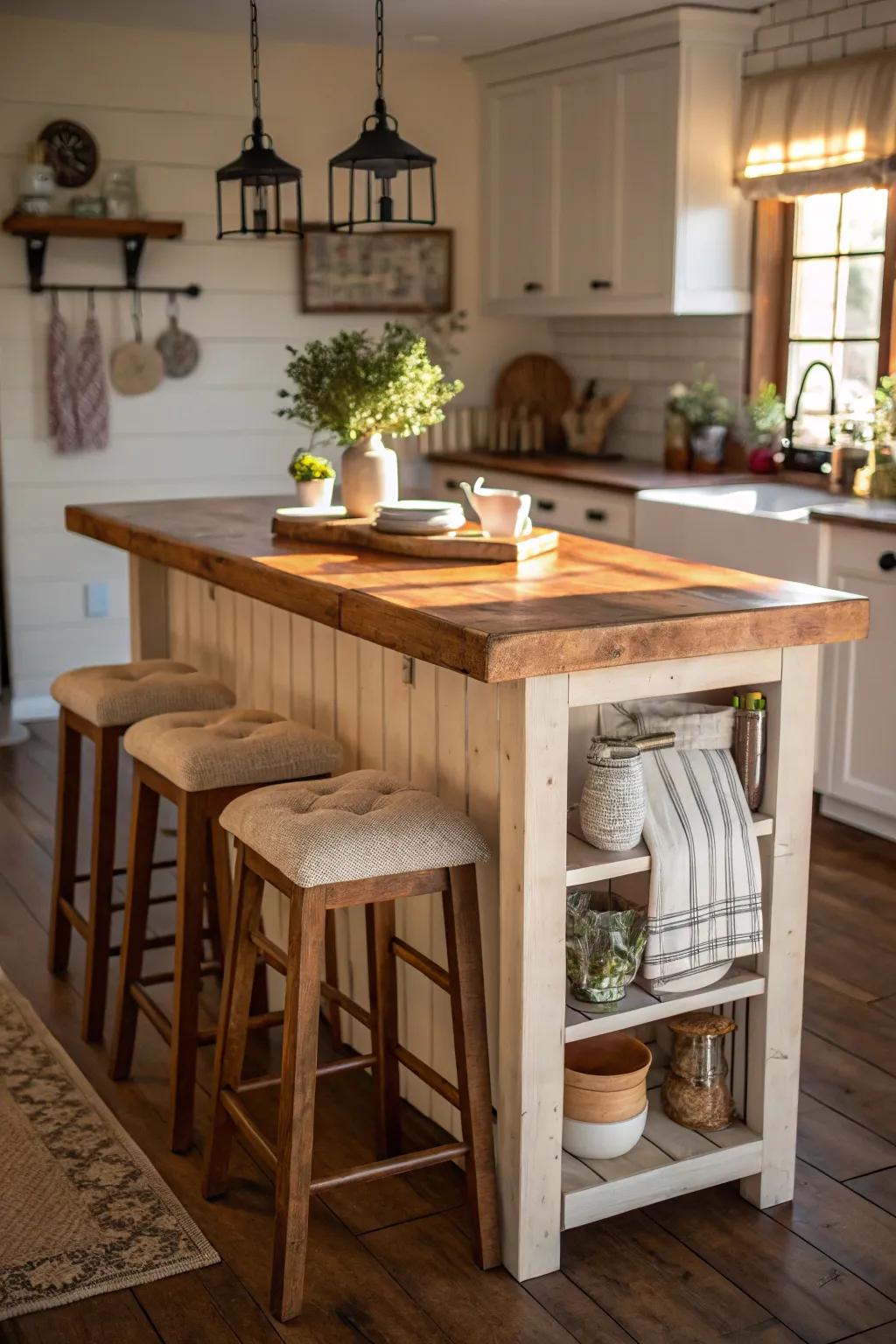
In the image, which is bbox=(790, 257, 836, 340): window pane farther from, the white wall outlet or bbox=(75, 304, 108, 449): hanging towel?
the white wall outlet

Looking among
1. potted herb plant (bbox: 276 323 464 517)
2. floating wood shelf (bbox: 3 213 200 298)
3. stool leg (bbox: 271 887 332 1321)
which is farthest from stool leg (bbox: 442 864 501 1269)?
floating wood shelf (bbox: 3 213 200 298)

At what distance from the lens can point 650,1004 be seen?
2.48 m

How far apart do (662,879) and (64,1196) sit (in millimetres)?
1187

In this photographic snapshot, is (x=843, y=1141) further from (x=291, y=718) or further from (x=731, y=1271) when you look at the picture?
(x=291, y=718)

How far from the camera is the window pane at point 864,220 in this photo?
523cm

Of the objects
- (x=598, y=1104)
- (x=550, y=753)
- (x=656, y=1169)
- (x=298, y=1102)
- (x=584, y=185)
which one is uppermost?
(x=584, y=185)

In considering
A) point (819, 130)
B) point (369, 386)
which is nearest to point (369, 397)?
point (369, 386)

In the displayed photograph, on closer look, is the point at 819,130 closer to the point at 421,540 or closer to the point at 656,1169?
the point at 421,540

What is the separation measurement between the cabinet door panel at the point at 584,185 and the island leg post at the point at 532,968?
3948 millimetres

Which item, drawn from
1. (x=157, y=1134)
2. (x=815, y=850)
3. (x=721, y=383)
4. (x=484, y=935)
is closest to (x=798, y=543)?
(x=815, y=850)

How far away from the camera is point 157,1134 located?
2.86 m

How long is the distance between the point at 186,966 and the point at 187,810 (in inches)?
11.5

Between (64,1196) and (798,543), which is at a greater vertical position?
(798,543)

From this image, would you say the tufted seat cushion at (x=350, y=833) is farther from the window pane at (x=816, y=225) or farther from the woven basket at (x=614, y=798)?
the window pane at (x=816, y=225)
